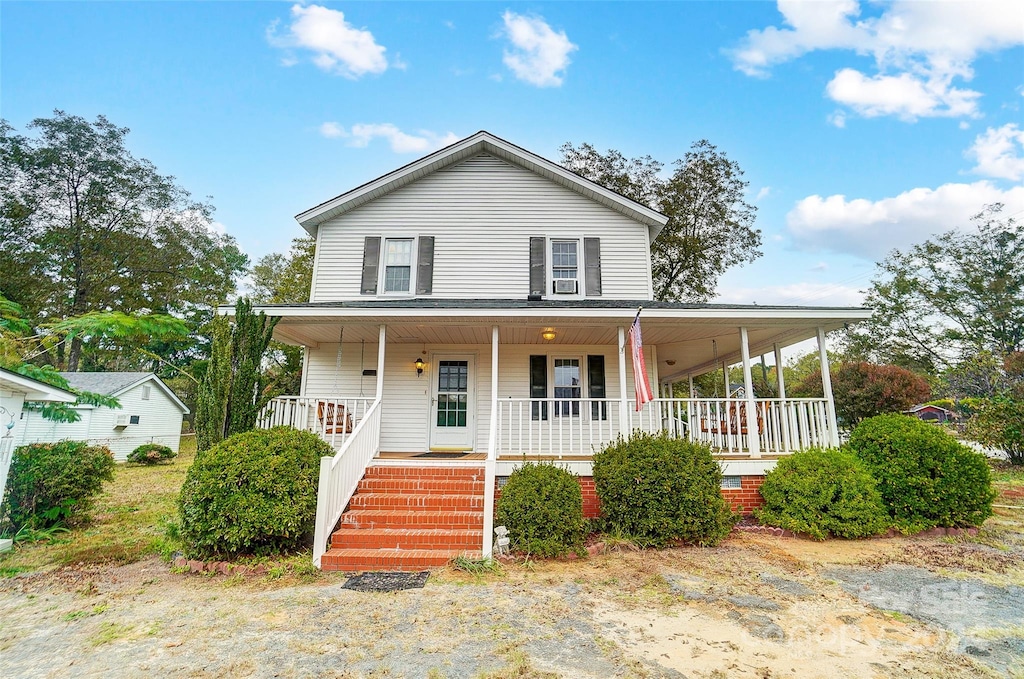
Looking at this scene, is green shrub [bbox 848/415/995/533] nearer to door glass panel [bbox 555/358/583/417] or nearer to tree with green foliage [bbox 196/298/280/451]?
door glass panel [bbox 555/358/583/417]

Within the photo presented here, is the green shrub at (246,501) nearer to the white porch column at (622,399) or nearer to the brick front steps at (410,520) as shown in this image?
the brick front steps at (410,520)

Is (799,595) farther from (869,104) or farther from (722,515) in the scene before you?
(869,104)

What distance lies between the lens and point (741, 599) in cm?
434

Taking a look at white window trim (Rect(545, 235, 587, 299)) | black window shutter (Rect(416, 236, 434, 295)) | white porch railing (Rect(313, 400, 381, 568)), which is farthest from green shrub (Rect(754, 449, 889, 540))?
black window shutter (Rect(416, 236, 434, 295))

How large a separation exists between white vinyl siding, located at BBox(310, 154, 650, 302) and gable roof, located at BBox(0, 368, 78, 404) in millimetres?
4597

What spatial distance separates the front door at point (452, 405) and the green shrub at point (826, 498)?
5579 millimetres

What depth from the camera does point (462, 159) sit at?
10914mm

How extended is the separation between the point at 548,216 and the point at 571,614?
27.8 ft

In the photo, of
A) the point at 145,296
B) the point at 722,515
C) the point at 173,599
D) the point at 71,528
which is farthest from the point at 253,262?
the point at 722,515

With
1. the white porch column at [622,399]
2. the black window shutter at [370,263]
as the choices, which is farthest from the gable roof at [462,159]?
the white porch column at [622,399]

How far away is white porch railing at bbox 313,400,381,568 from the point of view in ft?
17.8

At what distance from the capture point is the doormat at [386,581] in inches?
186

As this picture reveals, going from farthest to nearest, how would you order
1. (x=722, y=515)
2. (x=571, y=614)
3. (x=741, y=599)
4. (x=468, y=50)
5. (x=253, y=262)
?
(x=253, y=262) < (x=468, y=50) < (x=722, y=515) < (x=741, y=599) < (x=571, y=614)

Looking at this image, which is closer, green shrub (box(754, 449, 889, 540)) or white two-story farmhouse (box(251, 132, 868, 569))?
green shrub (box(754, 449, 889, 540))
